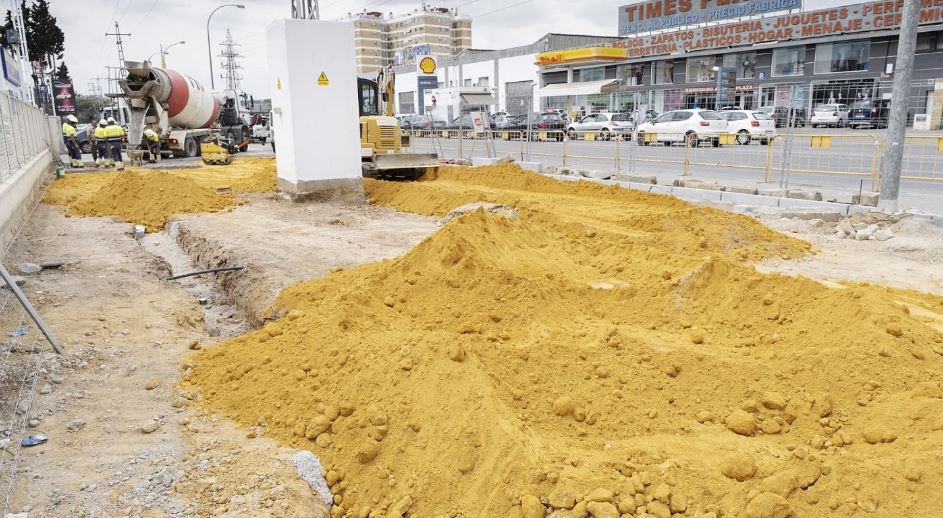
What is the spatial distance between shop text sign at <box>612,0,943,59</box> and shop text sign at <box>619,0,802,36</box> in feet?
5.89

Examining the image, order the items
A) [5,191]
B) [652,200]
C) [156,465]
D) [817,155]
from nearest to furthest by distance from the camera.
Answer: [156,465] → [5,191] → [652,200] → [817,155]

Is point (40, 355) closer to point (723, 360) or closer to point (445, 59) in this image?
point (723, 360)

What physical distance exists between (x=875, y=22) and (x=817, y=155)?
27.0m

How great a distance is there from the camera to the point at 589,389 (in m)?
4.19

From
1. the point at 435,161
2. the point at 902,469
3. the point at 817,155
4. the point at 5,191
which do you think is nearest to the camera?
the point at 902,469

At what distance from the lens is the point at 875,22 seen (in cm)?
3400

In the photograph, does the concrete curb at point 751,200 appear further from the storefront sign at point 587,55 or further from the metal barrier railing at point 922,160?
the storefront sign at point 587,55

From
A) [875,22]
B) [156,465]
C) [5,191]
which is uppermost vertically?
[875,22]

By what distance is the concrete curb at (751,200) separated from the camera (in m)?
10.0

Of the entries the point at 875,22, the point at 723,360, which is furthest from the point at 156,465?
the point at 875,22

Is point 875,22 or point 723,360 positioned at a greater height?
point 875,22

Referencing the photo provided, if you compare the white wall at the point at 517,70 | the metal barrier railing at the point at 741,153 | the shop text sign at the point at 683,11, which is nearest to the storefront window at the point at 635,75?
the shop text sign at the point at 683,11

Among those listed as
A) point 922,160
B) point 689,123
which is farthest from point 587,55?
point 922,160

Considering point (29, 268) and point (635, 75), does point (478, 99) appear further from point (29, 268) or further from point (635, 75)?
point (635, 75)
